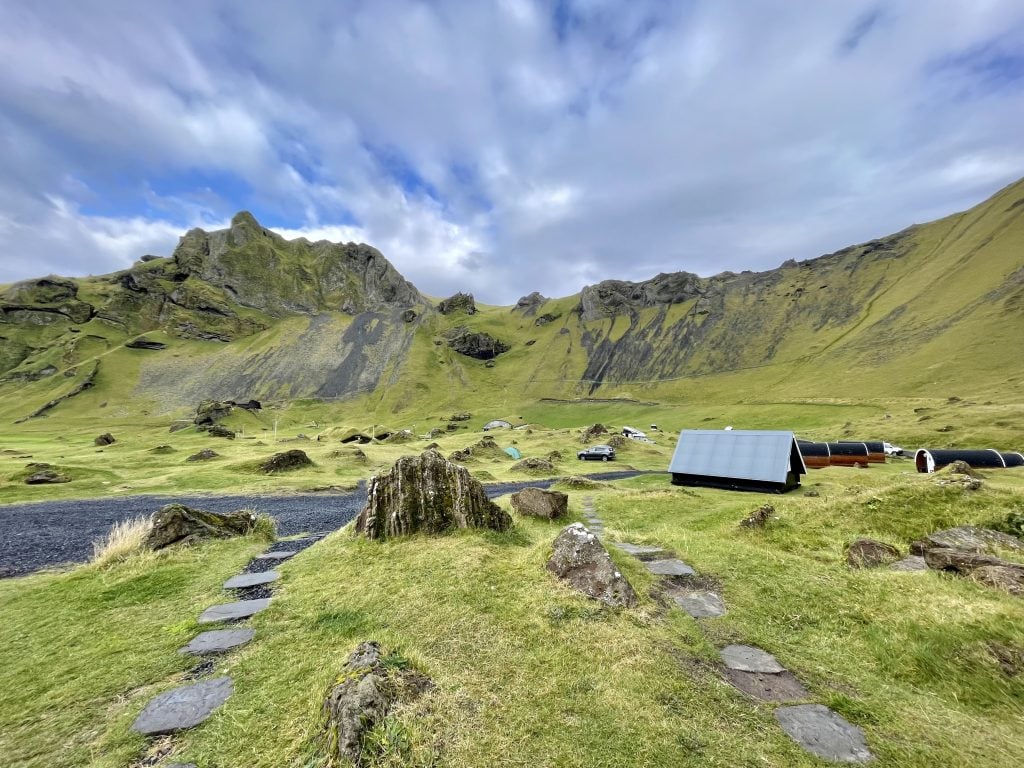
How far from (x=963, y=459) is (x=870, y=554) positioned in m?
37.7

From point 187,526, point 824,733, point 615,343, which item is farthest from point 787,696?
point 615,343

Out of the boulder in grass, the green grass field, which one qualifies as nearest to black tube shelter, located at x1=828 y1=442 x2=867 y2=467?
the green grass field

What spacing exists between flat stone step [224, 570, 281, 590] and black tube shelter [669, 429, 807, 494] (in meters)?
29.7

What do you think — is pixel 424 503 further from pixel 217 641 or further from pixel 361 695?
pixel 361 695

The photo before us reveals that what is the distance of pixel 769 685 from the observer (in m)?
6.50

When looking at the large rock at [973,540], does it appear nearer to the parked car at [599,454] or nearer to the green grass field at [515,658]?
the green grass field at [515,658]

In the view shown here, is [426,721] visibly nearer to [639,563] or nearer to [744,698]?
[744,698]

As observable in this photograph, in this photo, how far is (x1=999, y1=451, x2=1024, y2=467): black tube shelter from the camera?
3603 centimetres

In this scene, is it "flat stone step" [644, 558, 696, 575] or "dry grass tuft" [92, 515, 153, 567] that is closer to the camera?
"flat stone step" [644, 558, 696, 575]

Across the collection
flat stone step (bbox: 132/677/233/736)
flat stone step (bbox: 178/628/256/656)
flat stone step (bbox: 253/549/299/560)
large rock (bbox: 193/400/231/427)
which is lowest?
flat stone step (bbox: 253/549/299/560)

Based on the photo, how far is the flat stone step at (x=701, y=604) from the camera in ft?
29.8

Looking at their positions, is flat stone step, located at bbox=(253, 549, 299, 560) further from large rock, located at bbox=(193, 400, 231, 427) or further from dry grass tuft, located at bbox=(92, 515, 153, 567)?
large rock, located at bbox=(193, 400, 231, 427)

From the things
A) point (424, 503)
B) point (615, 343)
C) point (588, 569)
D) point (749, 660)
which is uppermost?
point (615, 343)

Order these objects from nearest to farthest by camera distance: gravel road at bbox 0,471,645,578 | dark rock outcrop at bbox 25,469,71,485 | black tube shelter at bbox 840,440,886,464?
gravel road at bbox 0,471,645,578, dark rock outcrop at bbox 25,469,71,485, black tube shelter at bbox 840,440,886,464
